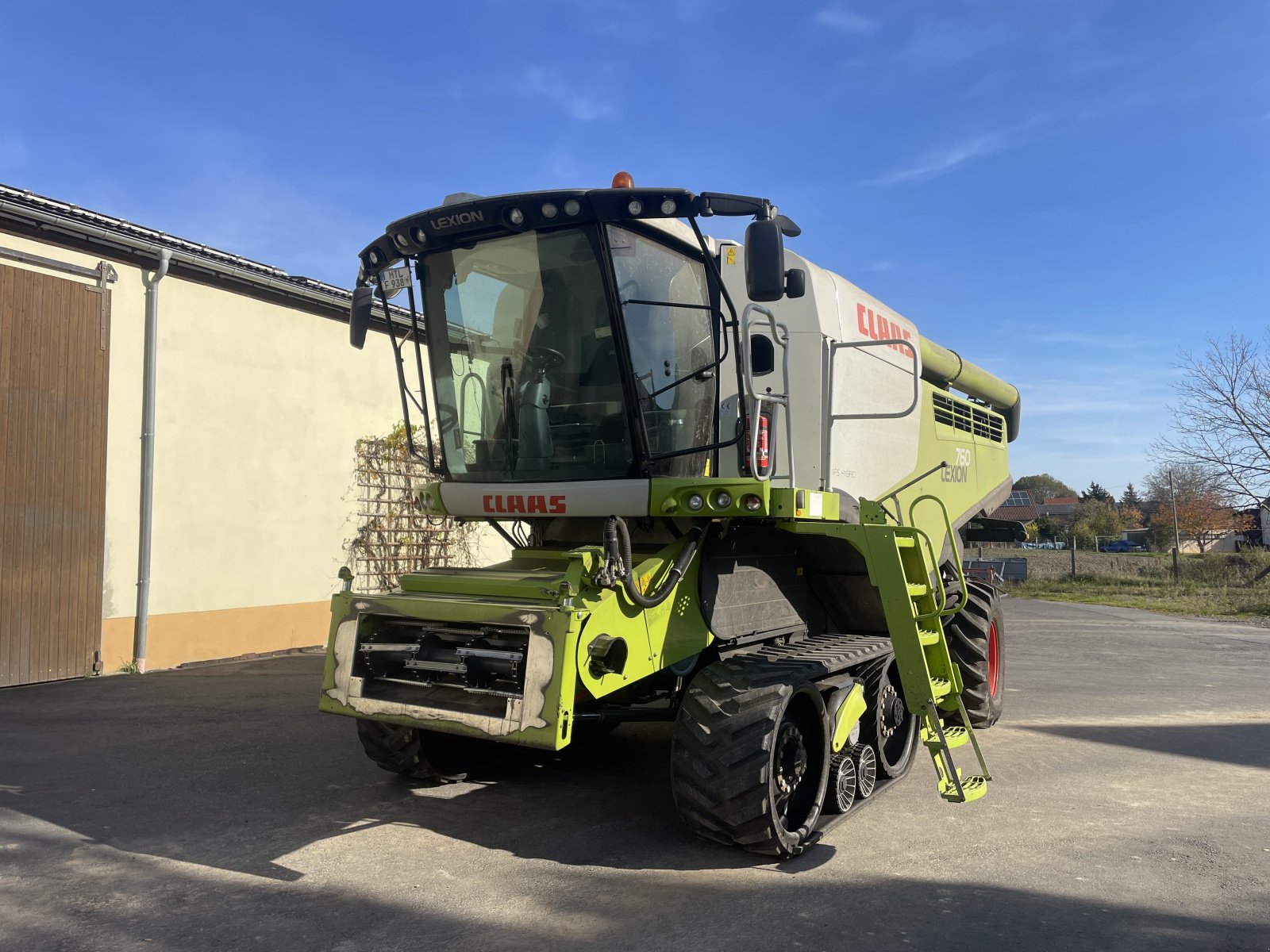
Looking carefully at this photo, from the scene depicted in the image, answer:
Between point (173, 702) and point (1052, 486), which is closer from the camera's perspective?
point (173, 702)

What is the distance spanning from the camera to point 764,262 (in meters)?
4.34

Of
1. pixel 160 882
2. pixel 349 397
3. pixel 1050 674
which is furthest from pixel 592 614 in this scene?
pixel 349 397

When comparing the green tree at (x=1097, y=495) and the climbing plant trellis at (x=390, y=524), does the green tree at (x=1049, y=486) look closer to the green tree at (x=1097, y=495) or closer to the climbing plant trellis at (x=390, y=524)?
the green tree at (x=1097, y=495)

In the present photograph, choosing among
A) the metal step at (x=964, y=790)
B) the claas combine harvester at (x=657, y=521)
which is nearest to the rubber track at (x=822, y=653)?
the claas combine harvester at (x=657, y=521)

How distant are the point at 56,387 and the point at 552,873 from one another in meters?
7.73

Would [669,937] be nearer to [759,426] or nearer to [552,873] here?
[552,873]

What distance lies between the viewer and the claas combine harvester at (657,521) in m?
4.33

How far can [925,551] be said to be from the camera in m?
6.07

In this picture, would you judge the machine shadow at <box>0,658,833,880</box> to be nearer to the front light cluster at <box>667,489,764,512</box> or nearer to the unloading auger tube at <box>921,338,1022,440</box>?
the front light cluster at <box>667,489,764,512</box>

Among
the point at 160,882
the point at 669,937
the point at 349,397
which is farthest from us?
the point at 349,397

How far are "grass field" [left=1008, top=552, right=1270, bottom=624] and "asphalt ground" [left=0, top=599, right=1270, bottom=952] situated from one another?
1416cm

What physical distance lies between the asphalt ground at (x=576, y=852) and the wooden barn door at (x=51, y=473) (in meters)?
1.68

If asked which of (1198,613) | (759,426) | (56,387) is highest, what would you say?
(56,387)

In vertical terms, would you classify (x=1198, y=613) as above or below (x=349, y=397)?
below
